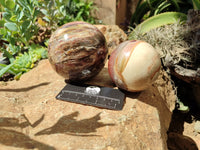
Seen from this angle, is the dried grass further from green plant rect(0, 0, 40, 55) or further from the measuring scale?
green plant rect(0, 0, 40, 55)

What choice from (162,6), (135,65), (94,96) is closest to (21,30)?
(94,96)

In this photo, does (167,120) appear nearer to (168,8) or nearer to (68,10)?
(168,8)

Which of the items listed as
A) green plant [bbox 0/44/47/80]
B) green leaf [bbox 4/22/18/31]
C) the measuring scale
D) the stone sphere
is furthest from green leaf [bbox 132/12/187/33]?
green leaf [bbox 4/22/18/31]

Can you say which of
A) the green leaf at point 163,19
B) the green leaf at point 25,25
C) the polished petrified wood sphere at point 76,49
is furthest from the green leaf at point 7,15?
the green leaf at point 163,19

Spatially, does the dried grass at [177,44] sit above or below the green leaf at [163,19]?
below

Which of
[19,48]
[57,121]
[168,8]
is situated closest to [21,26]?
[19,48]

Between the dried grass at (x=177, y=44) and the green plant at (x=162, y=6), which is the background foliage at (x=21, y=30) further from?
the dried grass at (x=177, y=44)
